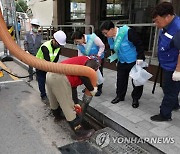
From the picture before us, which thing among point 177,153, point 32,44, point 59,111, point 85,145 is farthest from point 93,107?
point 32,44

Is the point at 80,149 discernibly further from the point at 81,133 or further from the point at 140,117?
the point at 140,117

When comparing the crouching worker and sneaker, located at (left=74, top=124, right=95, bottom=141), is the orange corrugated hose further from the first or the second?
sneaker, located at (left=74, top=124, right=95, bottom=141)

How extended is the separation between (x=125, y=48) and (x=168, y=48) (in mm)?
836

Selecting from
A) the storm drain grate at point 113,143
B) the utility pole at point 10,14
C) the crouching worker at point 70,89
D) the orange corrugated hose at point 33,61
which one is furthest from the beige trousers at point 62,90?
the utility pole at point 10,14

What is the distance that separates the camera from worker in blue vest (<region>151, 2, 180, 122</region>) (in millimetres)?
2805

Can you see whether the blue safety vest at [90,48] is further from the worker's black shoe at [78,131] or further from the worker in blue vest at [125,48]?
the worker's black shoe at [78,131]

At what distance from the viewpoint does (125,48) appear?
3.63 m

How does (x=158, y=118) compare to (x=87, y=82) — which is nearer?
(x=87, y=82)

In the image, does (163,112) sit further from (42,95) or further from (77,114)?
(42,95)

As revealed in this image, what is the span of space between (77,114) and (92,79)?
2.06ft

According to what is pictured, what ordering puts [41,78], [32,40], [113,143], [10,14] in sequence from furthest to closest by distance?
[10,14] → [32,40] → [41,78] → [113,143]

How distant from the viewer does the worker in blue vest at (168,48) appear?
280 cm

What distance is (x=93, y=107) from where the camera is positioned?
12.7 feet

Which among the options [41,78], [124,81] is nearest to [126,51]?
[124,81]
